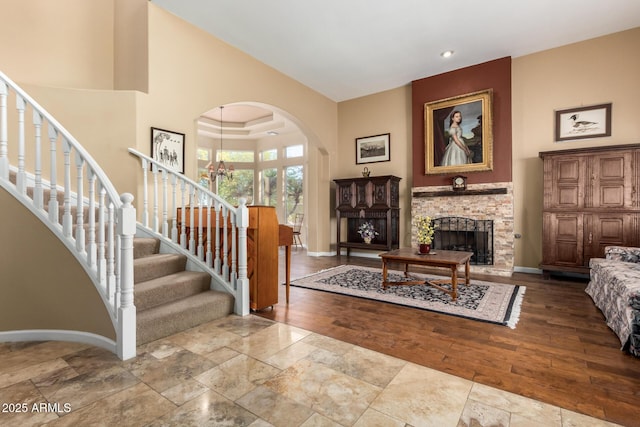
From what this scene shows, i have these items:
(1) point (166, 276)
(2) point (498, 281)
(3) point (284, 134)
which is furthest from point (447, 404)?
(3) point (284, 134)

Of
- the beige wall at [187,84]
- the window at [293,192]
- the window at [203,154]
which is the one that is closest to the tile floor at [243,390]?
the beige wall at [187,84]

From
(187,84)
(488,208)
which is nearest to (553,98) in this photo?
(488,208)

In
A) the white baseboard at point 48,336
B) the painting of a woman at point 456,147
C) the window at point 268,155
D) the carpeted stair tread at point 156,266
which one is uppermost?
the window at point 268,155

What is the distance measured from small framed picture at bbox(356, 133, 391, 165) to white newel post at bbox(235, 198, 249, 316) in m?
4.61

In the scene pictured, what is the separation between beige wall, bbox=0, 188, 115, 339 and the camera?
2404 millimetres

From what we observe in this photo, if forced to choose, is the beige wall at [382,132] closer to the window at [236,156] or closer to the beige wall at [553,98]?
the beige wall at [553,98]

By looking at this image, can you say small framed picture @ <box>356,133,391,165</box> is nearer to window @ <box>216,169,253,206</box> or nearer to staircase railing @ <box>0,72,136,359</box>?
window @ <box>216,169,253,206</box>

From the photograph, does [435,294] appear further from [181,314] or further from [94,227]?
[94,227]

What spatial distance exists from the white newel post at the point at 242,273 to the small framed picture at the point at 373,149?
461 centimetres

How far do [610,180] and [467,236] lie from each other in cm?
217

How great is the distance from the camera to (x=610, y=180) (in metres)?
4.26

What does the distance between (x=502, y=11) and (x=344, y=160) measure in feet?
13.6

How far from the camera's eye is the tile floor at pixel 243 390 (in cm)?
155

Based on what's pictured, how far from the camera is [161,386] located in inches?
72.0
